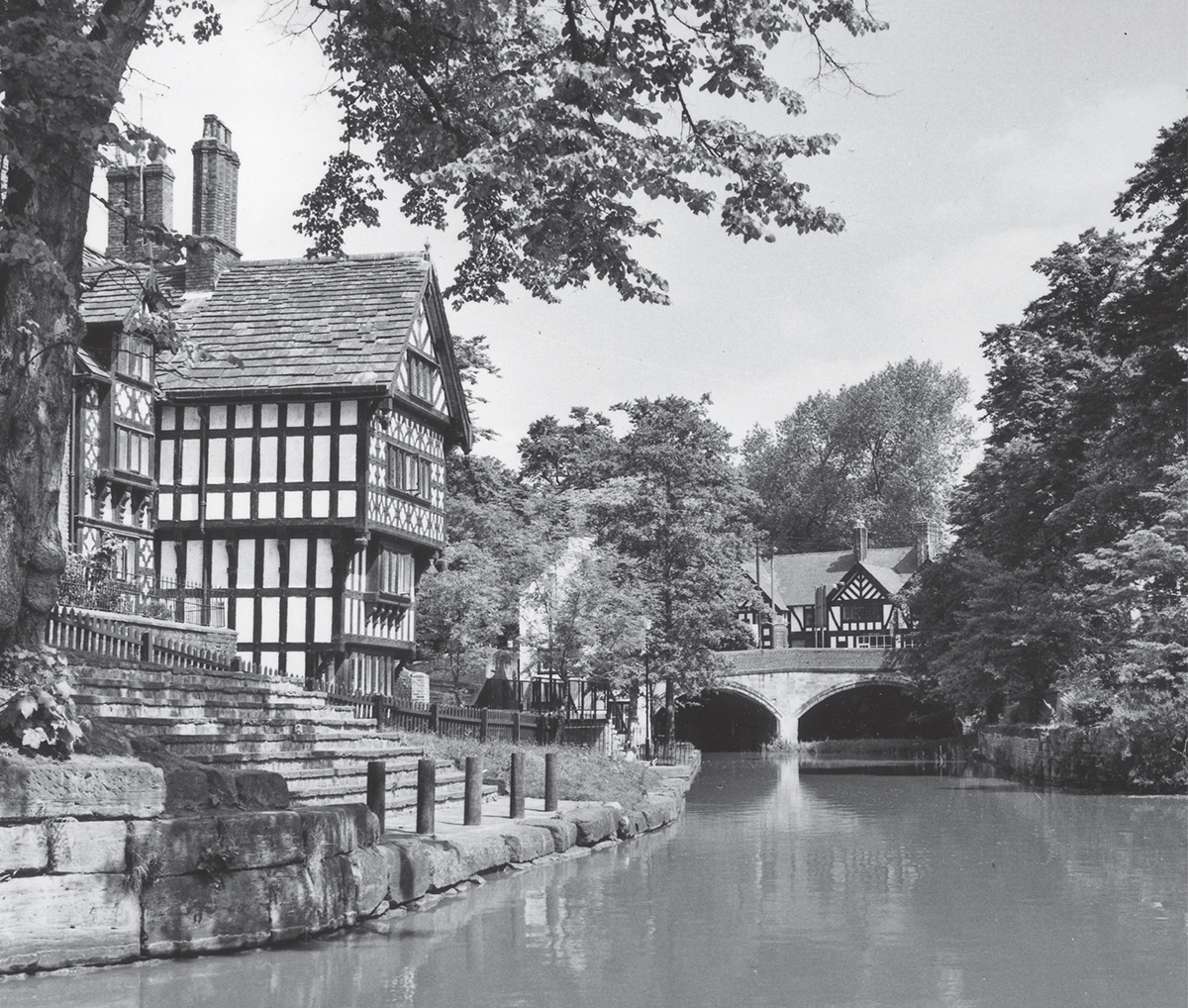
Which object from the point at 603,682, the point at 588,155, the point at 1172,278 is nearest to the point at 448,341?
the point at 603,682

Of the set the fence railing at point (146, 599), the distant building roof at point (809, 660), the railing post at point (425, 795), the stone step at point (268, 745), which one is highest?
the fence railing at point (146, 599)

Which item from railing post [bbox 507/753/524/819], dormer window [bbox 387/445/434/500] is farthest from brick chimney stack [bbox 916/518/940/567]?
railing post [bbox 507/753/524/819]

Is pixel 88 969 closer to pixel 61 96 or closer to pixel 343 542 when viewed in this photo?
pixel 61 96

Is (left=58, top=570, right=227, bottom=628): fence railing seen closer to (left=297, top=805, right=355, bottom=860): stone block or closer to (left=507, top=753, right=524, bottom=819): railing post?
(left=507, top=753, right=524, bottom=819): railing post

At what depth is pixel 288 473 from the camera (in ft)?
90.3

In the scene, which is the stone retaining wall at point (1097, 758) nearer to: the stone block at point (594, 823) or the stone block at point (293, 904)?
the stone block at point (594, 823)

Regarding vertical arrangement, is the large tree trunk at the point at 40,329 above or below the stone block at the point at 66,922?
above

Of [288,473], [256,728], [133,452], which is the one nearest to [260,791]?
[256,728]

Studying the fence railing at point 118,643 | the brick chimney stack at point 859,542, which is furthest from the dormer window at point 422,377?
the brick chimney stack at point 859,542

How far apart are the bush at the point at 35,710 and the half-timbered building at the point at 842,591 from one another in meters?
54.9

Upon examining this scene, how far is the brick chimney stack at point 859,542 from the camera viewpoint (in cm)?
6650

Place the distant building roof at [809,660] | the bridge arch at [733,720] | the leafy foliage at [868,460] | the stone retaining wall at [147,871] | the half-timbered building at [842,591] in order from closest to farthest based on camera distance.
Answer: the stone retaining wall at [147,871], the distant building roof at [809,660], the bridge arch at [733,720], the half-timbered building at [842,591], the leafy foliage at [868,460]

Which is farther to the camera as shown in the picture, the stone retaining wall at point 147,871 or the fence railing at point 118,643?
the fence railing at point 118,643

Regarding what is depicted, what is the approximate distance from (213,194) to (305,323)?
11.2 ft
